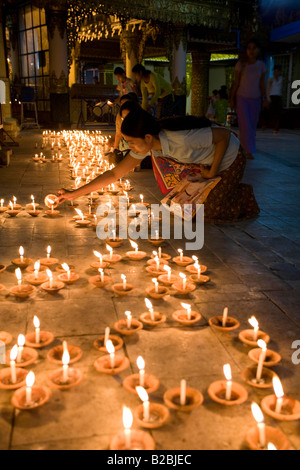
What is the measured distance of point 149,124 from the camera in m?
3.64

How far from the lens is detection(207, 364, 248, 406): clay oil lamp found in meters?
1.98

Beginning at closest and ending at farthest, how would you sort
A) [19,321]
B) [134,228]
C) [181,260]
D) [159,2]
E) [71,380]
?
1. [71,380]
2. [19,321]
3. [181,260]
4. [134,228]
5. [159,2]

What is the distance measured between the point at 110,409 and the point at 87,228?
3025 mm

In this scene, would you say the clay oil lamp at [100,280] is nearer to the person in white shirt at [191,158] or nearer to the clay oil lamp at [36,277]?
the clay oil lamp at [36,277]

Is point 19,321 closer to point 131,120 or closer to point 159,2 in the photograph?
point 131,120

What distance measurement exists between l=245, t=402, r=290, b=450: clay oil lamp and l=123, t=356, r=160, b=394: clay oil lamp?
49 centimetres

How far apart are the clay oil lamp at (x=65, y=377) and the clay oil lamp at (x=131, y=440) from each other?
444 mm

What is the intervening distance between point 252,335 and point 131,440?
1083 mm

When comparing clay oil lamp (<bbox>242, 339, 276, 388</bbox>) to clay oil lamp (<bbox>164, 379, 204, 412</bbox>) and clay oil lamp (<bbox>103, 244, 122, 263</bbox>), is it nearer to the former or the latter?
clay oil lamp (<bbox>164, 379, 204, 412</bbox>)

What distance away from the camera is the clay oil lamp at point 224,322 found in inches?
104

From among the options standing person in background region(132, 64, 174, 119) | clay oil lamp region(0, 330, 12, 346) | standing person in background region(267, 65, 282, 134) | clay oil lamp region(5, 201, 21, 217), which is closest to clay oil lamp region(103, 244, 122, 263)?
clay oil lamp region(0, 330, 12, 346)

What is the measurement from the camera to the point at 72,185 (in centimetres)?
695

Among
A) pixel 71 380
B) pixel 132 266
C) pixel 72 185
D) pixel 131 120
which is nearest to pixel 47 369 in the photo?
pixel 71 380

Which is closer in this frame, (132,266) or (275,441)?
(275,441)
